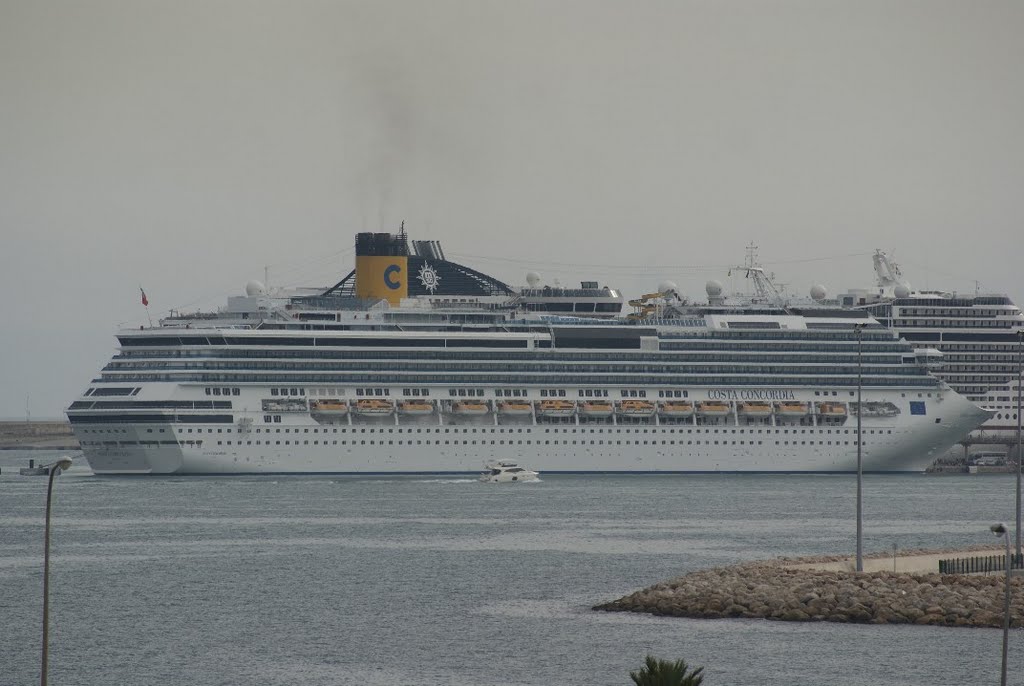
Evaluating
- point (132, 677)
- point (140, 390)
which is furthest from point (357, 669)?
point (140, 390)

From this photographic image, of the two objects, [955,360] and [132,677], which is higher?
[955,360]

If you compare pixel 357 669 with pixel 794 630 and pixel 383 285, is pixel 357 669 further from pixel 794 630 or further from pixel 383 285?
pixel 383 285

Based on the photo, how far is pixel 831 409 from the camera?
100625mm

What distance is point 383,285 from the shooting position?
103062mm

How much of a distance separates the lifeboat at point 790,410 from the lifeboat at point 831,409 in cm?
100

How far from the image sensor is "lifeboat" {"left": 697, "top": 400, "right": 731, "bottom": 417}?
324 ft

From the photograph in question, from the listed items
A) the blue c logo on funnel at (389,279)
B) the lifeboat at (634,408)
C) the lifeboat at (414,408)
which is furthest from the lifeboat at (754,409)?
the blue c logo on funnel at (389,279)

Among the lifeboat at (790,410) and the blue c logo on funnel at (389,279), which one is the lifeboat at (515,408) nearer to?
the blue c logo on funnel at (389,279)

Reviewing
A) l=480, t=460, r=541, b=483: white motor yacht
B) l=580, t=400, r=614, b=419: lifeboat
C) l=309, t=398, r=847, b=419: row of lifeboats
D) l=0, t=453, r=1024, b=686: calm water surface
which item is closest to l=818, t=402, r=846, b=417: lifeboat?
l=309, t=398, r=847, b=419: row of lifeboats

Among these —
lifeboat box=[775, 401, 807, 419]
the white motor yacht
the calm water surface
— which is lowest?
the calm water surface

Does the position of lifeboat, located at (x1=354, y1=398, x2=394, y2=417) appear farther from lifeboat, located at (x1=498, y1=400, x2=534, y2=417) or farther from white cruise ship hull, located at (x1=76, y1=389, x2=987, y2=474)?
lifeboat, located at (x1=498, y1=400, x2=534, y2=417)

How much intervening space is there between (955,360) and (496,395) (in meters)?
34.1

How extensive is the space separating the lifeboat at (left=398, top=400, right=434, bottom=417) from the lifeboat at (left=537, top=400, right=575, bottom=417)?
6.08m

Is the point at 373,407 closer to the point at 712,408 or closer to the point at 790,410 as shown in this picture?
the point at 712,408
